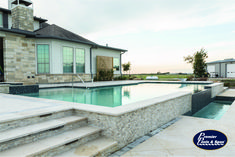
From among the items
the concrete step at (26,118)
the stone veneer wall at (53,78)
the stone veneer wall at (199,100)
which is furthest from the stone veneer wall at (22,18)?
the stone veneer wall at (199,100)

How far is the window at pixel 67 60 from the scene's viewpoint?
43.8 feet

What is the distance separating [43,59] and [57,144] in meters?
11.5

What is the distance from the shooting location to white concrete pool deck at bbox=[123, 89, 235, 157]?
2.37m

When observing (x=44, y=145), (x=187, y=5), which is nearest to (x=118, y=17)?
(x=187, y=5)

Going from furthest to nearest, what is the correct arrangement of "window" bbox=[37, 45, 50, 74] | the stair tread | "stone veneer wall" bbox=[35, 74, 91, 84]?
"window" bbox=[37, 45, 50, 74] → "stone veneer wall" bbox=[35, 74, 91, 84] → the stair tread

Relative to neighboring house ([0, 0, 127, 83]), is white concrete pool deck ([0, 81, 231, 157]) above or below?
below

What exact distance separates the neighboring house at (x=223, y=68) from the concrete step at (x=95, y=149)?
106ft

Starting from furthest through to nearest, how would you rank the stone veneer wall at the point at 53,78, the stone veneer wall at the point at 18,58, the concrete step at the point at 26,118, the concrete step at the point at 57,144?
the stone veneer wall at the point at 53,78 → the stone veneer wall at the point at 18,58 → the concrete step at the point at 26,118 → the concrete step at the point at 57,144

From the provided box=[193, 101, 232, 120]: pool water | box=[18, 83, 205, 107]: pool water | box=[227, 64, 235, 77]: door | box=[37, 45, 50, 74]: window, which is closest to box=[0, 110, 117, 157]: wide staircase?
box=[18, 83, 205, 107]: pool water

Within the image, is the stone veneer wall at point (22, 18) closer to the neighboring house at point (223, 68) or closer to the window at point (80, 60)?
the window at point (80, 60)

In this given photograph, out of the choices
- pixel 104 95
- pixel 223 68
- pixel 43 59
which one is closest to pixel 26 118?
pixel 104 95

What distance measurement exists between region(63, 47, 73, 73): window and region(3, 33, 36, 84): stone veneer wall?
246cm

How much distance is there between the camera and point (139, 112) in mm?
3074

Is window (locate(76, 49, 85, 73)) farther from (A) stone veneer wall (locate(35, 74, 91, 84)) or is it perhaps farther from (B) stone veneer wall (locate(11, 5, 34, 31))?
(B) stone veneer wall (locate(11, 5, 34, 31))
